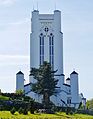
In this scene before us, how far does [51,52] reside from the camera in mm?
97812

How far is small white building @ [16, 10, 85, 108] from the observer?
95.8 meters

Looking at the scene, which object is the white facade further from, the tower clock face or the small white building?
the tower clock face

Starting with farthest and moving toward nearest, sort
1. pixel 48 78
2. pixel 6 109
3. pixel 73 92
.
→ 1. pixel 73 92
2. pixel 48 78
3. pixel 6 109

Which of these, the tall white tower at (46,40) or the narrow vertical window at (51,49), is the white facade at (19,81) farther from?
the narrow vertical window at (51,49)

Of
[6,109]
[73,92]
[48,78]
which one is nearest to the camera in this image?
[6,109]

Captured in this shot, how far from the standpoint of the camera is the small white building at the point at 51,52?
314ft

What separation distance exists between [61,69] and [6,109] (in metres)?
46.1

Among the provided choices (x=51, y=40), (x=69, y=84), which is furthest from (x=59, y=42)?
(x=69, y=84)

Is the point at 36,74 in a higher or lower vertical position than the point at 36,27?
lower

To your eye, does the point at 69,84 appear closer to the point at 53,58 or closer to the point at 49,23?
the point at 53,58

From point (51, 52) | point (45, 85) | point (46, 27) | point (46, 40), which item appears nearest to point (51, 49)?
point (51, 52)

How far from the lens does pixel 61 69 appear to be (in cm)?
9719

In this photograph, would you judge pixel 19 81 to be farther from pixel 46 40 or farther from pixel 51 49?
pixel 46 40

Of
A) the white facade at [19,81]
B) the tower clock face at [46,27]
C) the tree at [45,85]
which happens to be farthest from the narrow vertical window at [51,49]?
the tree at [45,85]
